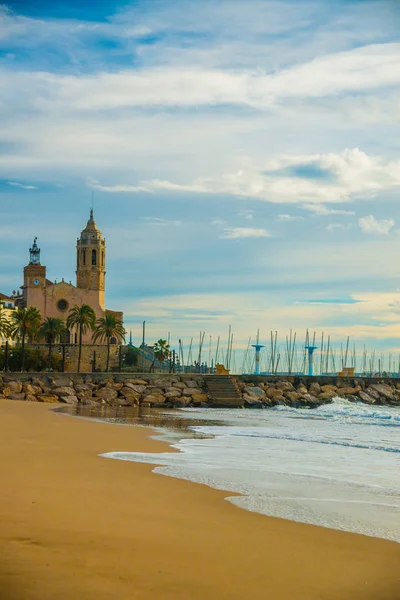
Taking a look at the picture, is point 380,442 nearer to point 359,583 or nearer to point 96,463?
point 96,463

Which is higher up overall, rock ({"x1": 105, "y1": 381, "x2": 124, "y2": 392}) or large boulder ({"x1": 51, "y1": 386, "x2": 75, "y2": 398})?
rock ({"x1": 105, "y1": 381, "x2": 124, "y2": 392})

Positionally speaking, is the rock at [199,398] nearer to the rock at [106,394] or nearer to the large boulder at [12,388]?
the rock at [106,394]

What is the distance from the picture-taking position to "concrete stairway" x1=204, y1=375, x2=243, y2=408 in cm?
4909

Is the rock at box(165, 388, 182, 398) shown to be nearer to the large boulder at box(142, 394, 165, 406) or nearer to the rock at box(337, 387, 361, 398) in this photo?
the large boulder at box(142, 394, 165, 406)

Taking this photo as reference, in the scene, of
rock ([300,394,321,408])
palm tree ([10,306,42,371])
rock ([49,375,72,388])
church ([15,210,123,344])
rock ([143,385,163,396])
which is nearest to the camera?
rock ([143,385,163,396])

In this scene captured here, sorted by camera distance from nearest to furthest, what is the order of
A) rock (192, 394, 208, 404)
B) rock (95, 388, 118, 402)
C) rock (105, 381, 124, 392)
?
rock (95, 388, 118, 402) < rock (192, 394, 208, 404) < rock (105, 381, 124, 392)

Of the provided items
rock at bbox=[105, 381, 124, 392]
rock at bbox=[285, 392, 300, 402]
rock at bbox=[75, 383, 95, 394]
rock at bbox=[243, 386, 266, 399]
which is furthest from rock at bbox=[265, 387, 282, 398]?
rock at bbox=[75, 383, 95, 394]

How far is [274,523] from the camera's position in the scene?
8.95m

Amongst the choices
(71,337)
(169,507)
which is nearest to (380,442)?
(169,507)

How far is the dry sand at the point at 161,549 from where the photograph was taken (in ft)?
20.2

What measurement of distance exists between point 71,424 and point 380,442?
10.2 meters

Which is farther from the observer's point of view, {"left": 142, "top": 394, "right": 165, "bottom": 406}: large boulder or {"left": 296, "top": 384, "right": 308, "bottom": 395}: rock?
{"left": 296, "top": 384, "right": 308, "bottom": 395}: rock

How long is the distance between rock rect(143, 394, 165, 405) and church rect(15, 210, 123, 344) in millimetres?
43561

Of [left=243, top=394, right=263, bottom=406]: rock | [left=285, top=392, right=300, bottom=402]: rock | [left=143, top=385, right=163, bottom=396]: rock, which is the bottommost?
[left=243, top=394, right=263, bottom=406]: rock
